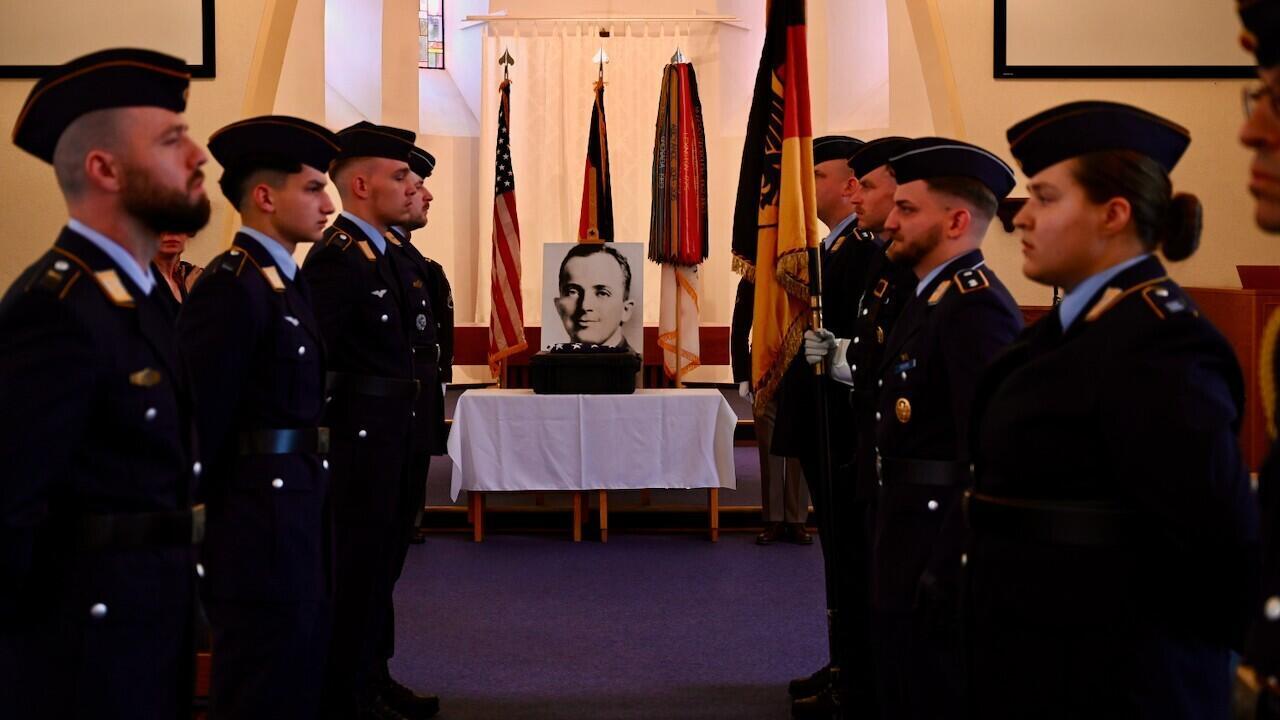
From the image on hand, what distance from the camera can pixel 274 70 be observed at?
4.87 meters

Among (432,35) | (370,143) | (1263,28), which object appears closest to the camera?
(1263,28)

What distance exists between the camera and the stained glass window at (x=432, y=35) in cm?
1273

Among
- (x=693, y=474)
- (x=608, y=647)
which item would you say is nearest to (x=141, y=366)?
(x=608, y=647)

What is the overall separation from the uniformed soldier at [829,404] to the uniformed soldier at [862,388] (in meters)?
0.03

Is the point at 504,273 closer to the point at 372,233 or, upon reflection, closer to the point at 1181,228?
the point at 372,233

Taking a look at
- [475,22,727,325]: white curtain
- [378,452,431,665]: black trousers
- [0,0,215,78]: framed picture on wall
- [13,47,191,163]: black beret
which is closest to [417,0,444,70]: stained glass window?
[475,22,727,325]: white curtain

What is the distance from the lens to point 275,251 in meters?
2.60

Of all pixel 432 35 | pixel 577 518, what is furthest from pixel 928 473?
pixel 432 35

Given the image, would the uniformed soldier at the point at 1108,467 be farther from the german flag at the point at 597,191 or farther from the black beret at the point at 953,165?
the german flag at the point at 597,191

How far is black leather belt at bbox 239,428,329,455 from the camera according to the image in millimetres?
2484

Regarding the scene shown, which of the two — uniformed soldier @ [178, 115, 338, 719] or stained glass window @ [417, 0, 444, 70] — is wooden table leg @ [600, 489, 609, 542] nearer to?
uniformed soldier @ [178, 115, 338, 719]

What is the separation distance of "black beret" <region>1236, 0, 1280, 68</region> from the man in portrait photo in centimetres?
537

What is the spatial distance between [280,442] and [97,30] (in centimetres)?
300

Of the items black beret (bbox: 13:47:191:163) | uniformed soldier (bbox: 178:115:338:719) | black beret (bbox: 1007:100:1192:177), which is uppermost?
black beret (bbox: 13:47:191:163)
